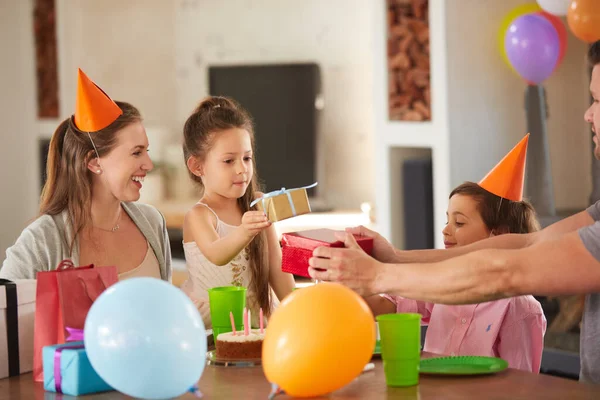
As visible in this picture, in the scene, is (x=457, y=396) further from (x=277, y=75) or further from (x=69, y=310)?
(x=277, y=75)

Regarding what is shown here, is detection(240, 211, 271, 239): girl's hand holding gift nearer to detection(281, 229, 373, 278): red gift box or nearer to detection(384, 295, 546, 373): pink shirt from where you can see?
detection(281, 229, 373, 278): red gift box

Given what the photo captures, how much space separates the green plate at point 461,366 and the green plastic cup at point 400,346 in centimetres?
8

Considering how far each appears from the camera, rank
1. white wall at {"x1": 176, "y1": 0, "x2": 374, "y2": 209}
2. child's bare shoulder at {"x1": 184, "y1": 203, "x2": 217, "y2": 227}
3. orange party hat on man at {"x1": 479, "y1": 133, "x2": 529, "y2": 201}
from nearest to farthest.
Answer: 1. orange party hat on man at {"x1": 479, "y1": 133, "x2": 529, "y2": 201}
2. child's bare shoulder at {"x1": 184, "y1": 203, "x2": 217, "y2": 227}
3. white wall at {"x1": 176, "y1": 0, "x2": 374, "y2": 209}

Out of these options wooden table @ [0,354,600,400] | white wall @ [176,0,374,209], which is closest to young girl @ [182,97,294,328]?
wooden table @ [0,354,600,400]

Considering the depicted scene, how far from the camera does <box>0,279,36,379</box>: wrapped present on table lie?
1.88m

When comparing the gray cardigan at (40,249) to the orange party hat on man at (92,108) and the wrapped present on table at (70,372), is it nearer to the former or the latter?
the orange party hat on man at (92,108)

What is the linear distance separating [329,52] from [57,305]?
4.64 meters

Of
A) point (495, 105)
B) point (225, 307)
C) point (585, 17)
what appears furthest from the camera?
point (495, 105)

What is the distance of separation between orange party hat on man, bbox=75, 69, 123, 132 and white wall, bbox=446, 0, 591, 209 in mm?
2531

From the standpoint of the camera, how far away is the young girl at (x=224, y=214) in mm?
2586

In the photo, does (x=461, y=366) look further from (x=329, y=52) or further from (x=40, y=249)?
(x=329, y=52)

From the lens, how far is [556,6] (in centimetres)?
388

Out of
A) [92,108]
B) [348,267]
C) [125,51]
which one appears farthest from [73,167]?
[125,51]

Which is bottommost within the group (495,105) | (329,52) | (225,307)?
(225,307)
